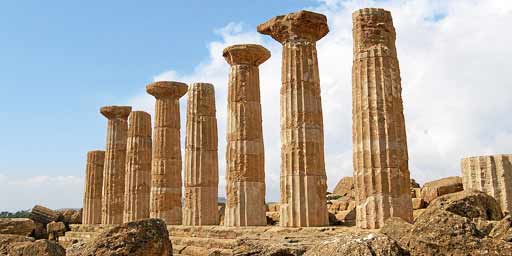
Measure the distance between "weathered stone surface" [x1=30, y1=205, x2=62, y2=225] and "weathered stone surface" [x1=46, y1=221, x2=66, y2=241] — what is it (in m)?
1.44

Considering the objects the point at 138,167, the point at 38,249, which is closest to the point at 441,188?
the point at 38,249

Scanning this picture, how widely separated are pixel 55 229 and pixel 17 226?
10.3 ft

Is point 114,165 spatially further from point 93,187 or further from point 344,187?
point 344,187

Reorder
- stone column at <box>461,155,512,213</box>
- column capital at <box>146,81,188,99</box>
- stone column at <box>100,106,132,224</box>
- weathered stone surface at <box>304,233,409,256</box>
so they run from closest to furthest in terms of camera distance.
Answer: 1. weathered stone surface at <box>304,233,409,256</box>
2. stone column at <box>461,155,512,213</box>
3. column capital at <box>146,81,188,99</box>
4. stone column at <box>100,106,132,224</box>

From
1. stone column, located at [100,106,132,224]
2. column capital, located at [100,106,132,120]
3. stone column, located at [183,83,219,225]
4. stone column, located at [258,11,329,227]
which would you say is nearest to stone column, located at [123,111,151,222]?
stone column, located at [100,106,132,224]

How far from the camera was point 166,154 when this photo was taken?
86.3 feet

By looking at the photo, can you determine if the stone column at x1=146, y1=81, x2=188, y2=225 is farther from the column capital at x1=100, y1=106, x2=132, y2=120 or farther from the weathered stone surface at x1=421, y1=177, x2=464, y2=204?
the weathered stone surface at x1=421, y1=177, x2=464, y2=204

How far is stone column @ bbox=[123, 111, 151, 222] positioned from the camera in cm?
2842

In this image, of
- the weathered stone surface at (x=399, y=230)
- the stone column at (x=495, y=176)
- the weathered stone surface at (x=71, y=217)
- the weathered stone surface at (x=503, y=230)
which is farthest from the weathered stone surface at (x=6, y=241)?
the weathered stone surface at (x=71, y=217)

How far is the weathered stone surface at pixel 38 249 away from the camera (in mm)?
11858

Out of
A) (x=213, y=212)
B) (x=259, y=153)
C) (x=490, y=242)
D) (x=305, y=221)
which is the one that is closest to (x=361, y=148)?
(x=305, y=221)

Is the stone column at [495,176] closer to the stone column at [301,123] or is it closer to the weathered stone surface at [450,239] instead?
the stone column at [301,123]

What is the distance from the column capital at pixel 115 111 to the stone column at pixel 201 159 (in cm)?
919

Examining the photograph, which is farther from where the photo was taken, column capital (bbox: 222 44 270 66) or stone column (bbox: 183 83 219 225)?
stone column (bbox: 183 83 219 225)
